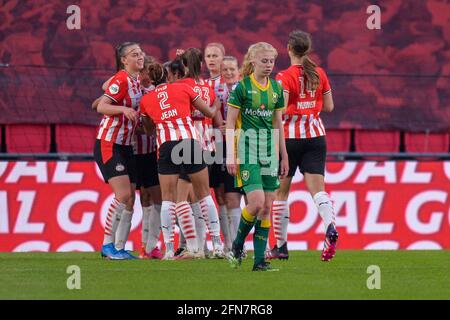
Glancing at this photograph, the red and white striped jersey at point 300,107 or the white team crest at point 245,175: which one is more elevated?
the red and white striped jersey at point 300,107

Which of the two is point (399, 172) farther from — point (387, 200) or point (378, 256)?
point (378, 256)

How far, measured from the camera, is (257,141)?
949 centimetres

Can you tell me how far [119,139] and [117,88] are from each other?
50 cm

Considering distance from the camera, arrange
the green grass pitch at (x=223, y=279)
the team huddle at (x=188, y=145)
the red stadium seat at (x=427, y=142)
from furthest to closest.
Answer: the red stadium seat at (x=427, y=142) → the team huddle at (x=188, y=145) → the green grass pitch at (x=223, y=279)

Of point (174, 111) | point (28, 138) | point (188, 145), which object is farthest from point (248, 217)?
point (28, 138)

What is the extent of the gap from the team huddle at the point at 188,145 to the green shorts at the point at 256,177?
0.31m

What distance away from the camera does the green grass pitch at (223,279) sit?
26.3ft

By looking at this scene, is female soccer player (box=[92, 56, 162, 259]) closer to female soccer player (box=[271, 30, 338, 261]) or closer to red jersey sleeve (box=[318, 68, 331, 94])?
female soccer player (box=[271, 30, 338, 261])

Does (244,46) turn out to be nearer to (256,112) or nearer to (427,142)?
(427,142)

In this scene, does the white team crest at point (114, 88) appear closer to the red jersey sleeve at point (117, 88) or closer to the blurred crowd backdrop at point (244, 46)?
the red jersey sleeve at point (117, 88)

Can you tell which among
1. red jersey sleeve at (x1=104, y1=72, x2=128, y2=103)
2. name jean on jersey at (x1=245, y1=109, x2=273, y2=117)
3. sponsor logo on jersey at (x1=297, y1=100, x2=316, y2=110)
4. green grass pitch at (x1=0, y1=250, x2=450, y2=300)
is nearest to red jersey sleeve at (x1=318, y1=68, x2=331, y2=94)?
sponsor logo on jersey at (x1=297, y1=100, x2=316, y2=110)

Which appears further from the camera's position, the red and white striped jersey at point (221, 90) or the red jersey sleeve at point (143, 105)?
the red and white striped jersey at point (221, 90)

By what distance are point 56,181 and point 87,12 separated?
2864 mm

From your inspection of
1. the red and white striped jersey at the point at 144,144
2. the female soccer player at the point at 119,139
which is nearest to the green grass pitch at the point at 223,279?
the female soccer player at the point at 119,139
